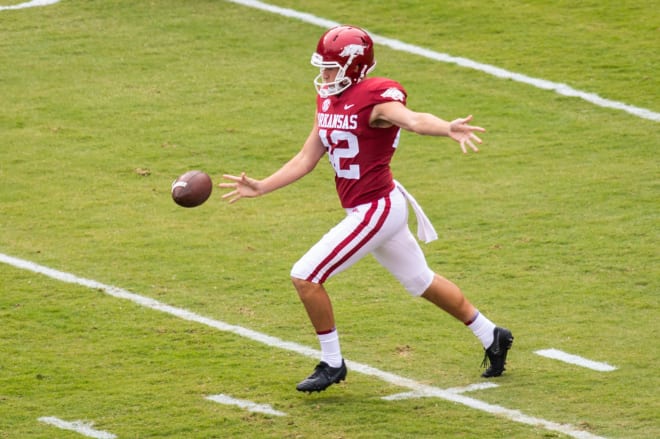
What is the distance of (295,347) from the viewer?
871cm

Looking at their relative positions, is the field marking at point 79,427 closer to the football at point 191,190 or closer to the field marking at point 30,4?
the football at point 191,190

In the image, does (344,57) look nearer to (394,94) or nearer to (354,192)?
(394,94)

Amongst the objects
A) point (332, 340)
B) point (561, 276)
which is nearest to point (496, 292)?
point (561, 276)

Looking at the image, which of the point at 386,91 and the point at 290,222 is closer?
the point at 386,91

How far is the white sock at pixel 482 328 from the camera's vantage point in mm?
8062

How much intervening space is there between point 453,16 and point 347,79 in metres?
9.32

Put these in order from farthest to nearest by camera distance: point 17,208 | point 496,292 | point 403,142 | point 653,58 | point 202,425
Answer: point 653,58 → point 403,142 → point 17,208 → point 496,292 → point 202,425

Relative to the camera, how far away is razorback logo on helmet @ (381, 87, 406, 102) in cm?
762

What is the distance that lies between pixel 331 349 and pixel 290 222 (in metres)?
3.60

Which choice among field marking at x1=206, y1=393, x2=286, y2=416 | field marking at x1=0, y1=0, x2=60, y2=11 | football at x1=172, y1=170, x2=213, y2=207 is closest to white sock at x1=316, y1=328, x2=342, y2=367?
field marking at x1=206, y1=393, x2=286, y2=416

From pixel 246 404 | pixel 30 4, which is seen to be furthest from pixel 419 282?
pixel 30 4

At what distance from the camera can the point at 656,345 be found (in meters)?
8.46

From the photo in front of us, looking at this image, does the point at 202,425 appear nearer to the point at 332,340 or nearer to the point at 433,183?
the point at 332,340

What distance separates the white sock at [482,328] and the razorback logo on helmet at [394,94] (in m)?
1.42
